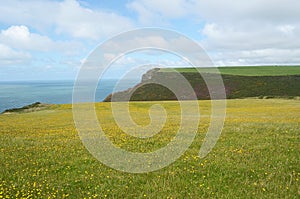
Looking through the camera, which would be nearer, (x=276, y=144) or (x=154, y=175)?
(x=154, y=175)

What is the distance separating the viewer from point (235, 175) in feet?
30.7

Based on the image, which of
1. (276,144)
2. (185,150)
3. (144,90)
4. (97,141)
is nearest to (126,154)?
(185,150)

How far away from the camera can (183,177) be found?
933 centimetres

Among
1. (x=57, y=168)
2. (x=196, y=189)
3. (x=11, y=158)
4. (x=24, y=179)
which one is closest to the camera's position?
(x=196, y=189)

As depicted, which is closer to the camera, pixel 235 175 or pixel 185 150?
pixel 235 175

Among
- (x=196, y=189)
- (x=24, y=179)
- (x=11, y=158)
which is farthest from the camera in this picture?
(x=11, y=158)

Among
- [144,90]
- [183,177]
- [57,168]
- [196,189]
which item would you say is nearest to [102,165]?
[57,168]

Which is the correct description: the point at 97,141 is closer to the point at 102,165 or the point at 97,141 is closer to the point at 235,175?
the point at 102,165

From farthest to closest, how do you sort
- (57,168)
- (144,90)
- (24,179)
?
1. (144,90)
2. (57,168)
3. (24,179)

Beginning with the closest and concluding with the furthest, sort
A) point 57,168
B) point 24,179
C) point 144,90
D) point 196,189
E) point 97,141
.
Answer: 1. point 196,189
2. point 24,179
3. point 57,168
4. point 97,141
5. point 144,90

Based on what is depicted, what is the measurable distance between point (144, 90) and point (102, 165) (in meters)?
118

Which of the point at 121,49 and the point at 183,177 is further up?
the point at 121,49

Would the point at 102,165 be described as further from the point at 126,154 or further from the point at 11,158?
the point at 11,158

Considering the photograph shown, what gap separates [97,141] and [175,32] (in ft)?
24.2
